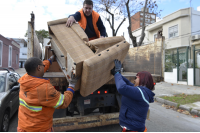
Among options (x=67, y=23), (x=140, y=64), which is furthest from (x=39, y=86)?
(x=140, y=64)

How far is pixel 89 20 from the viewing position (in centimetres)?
350

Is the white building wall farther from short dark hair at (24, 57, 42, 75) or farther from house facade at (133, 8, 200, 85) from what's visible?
short dark hair at (24, 57, 42, 75)

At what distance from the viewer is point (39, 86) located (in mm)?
1541

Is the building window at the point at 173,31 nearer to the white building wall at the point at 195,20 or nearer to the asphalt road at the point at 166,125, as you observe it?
the white building wall at the point at 195,20

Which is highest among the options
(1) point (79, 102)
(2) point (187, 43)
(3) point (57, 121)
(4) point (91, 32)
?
(2) point (187, 43)

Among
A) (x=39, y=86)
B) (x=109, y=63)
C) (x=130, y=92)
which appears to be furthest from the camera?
(x=109, y=63)

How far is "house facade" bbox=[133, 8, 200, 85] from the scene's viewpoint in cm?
1147

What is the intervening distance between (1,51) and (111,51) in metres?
18.9

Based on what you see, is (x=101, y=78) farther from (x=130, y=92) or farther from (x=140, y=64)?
(x=140, y=64)

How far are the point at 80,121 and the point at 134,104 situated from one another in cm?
148

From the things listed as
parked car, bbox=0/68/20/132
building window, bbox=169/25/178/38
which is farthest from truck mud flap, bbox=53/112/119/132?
building window, bbox=169/25/178/38

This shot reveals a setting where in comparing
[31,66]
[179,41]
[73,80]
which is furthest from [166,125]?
[179,41]

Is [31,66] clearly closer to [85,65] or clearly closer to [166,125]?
[85,65]

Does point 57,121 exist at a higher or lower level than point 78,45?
lower
